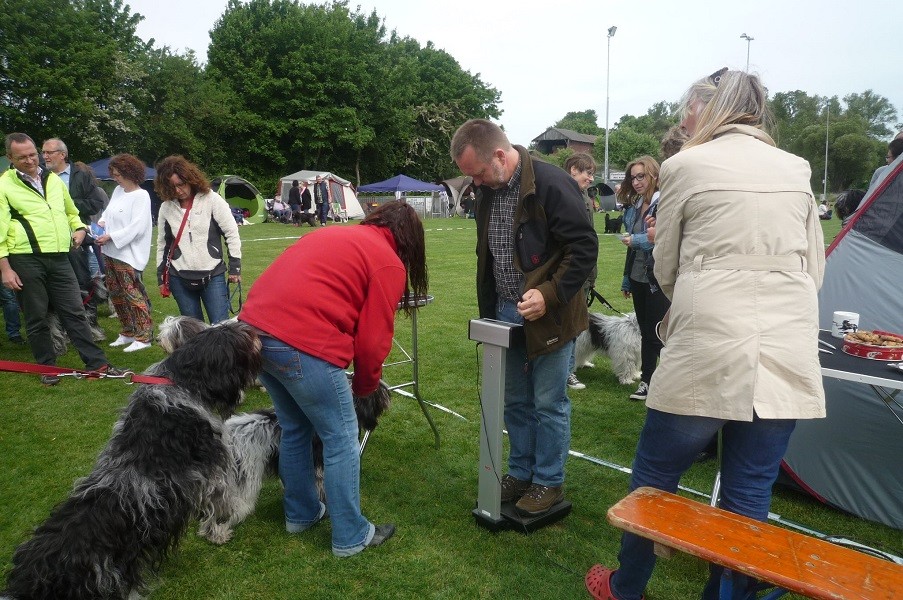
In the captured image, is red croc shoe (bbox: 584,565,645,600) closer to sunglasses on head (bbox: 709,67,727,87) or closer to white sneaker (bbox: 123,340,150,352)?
sunglasses on head (bbox: 709,67,727,87)

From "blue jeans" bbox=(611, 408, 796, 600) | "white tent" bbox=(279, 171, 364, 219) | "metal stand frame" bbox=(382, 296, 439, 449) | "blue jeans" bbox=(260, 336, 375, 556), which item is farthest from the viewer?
"white tent" bbox=(279, 171, 364, 219)

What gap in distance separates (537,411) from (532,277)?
2.22 ft

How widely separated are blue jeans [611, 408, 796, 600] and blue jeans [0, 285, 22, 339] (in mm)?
6872

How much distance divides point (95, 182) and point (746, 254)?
7146mm

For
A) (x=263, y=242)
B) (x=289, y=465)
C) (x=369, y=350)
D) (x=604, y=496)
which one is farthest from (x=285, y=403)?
(x=263, y=242)

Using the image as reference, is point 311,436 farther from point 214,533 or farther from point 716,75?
point 716,75

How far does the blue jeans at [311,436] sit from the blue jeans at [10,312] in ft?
17.1

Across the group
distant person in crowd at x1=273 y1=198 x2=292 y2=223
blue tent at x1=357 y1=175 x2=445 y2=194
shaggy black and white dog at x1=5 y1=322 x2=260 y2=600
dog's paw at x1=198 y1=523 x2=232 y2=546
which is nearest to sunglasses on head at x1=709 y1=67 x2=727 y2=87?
shaggy black and white dog at x1=5 y1=322 x2=260 y2=600

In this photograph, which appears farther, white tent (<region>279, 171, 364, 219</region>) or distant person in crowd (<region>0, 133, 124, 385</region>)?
white tent (<region>279, 171, 364, 219</region>)

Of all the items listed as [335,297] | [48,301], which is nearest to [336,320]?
[335,297]

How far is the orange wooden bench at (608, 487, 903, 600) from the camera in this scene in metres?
1.48

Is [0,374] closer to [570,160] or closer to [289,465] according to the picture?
[289,465]

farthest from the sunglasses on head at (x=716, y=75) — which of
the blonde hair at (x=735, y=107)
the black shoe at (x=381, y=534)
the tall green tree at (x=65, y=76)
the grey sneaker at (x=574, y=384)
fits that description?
the tall green tree at (x=65, y=76)

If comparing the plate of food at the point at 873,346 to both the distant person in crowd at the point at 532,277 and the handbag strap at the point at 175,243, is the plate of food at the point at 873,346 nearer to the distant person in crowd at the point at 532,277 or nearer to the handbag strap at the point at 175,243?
the distant person in crowd at the point at 532,277
